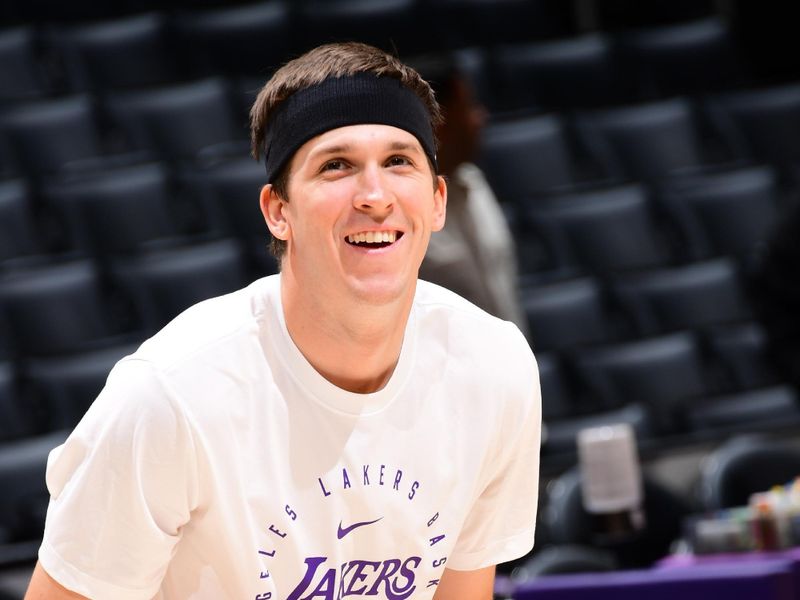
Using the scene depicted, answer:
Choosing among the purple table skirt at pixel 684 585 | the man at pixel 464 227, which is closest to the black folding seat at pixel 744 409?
the man at pixel 464 227

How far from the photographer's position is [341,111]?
5.94 ft

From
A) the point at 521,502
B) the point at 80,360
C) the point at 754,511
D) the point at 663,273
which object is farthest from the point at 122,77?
the point at 521,502

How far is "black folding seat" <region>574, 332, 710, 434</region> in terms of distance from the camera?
16.2 feet

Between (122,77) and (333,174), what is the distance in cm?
435

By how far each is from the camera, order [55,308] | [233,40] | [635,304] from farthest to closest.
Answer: [233,40] < [635,304] < [55,308]

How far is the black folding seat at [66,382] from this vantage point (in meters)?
4.54

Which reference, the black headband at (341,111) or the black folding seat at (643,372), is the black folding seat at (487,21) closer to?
the black folding seat at (643,372)

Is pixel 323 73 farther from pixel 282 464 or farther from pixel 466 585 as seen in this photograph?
pixel 466 585

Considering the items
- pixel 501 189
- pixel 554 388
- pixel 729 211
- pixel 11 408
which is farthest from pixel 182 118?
pixel 729 211

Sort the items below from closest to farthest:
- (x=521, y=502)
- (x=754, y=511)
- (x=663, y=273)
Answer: (x=521, y=502) < (x=754, y=511) < (x=663, y=273)

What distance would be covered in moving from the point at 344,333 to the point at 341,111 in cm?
31

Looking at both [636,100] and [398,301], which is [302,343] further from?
[636,100]

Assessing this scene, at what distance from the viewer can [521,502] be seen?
6.91 ft

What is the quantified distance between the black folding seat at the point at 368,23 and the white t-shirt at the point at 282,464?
4.17 m
